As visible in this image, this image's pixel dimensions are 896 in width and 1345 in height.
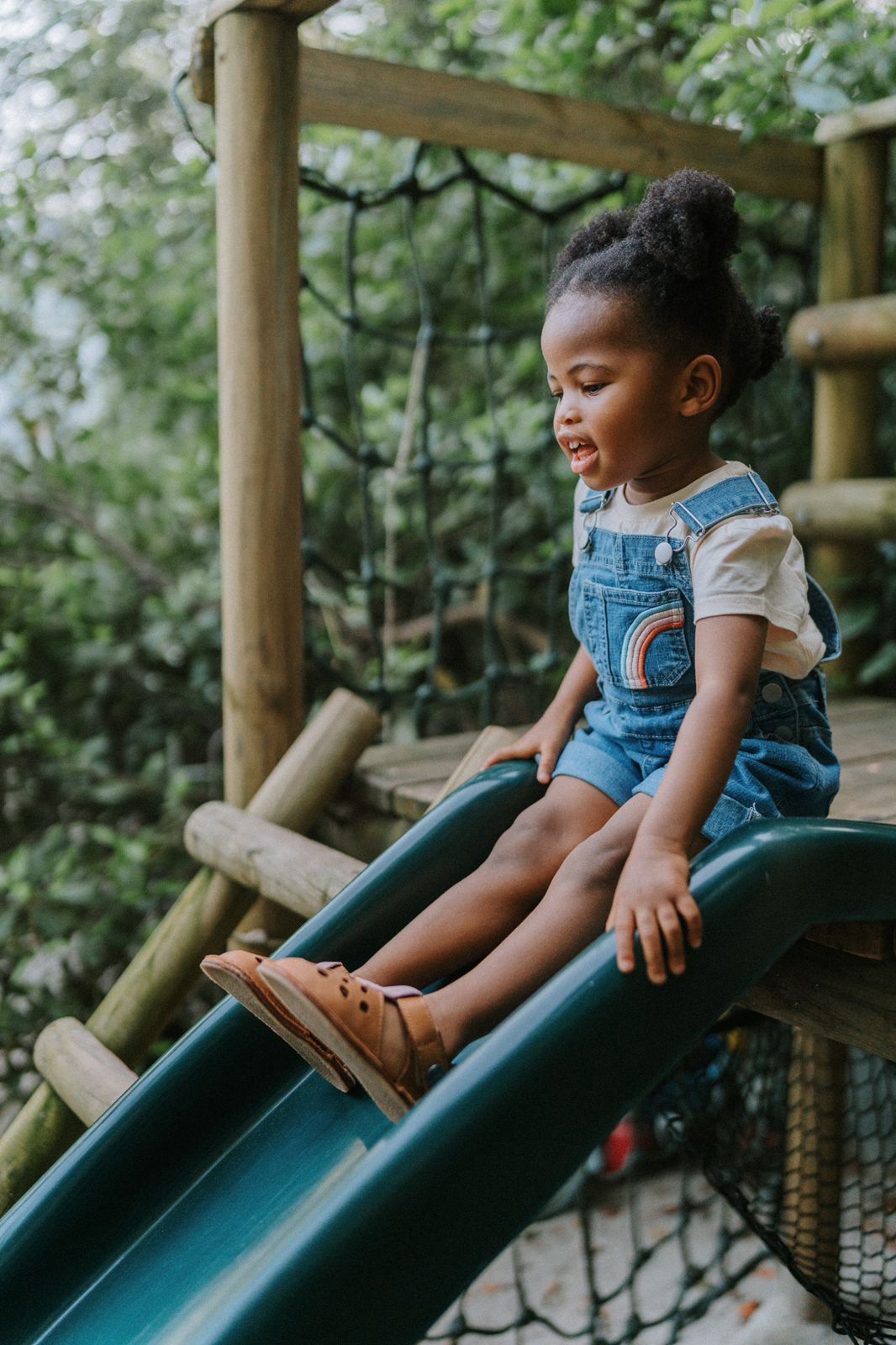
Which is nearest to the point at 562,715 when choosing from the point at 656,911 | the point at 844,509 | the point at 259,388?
the point at 656,911

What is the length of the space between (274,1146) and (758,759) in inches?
25.4

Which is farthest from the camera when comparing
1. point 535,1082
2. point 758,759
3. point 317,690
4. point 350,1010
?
point 317,690

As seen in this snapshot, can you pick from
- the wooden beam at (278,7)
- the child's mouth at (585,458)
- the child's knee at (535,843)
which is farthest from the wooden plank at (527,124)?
the child's knee at (535,843)

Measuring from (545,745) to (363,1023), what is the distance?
0.49 metres

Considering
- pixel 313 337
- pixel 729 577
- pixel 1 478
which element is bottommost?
pixel 729 577

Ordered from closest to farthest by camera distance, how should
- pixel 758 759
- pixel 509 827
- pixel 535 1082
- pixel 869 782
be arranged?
pixel 535 1082
pixel 758 759
pixel 509 827
pixel 869 782

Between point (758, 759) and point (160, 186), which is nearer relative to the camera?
point (758, 759)

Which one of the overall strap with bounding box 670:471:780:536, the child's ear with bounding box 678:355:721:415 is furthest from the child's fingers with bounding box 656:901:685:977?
the child's ear with bounding box 678:355:721:415

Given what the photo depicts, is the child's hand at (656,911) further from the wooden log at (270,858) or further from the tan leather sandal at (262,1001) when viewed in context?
the wooden log at (270,858)

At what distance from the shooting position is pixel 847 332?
8.16 feet

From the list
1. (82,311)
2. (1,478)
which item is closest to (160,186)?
(82,311)

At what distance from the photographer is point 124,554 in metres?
2.98

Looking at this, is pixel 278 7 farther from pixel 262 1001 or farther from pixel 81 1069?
pixel 81 1069

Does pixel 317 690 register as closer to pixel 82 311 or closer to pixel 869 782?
pixel 82 311
